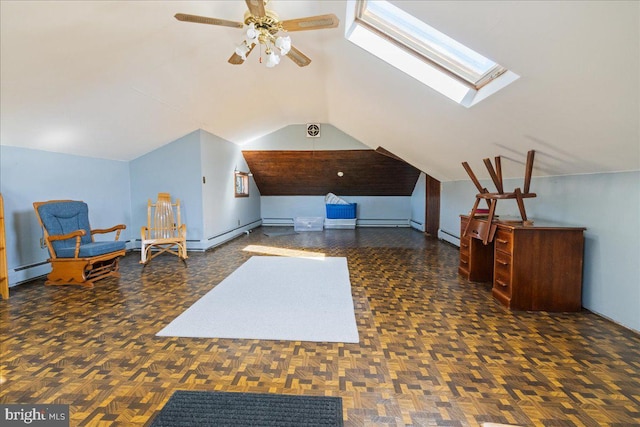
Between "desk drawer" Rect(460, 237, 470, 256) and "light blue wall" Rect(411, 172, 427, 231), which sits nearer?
"desk drawer" Rect(460, 237, 470, 256)

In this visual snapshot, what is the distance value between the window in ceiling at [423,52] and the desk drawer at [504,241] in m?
1.35

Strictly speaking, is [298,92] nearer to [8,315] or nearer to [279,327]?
[279,327]

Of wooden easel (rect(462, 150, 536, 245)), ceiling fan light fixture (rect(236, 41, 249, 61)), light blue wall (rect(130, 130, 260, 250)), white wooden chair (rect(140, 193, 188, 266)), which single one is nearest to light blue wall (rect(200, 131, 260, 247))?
light blue wall (rect(130, 130, 260, 250))

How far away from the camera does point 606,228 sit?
295 cm

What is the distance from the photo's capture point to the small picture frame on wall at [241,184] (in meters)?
8.16

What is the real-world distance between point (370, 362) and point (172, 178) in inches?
208

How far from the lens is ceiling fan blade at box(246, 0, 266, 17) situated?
7.49 ft

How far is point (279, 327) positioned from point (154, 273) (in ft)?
8.91

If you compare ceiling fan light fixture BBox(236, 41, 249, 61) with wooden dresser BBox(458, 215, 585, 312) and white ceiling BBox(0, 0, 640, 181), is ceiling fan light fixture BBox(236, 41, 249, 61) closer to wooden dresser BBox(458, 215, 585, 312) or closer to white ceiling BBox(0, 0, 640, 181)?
white ceiling BBox(0, 0, 640, 181)

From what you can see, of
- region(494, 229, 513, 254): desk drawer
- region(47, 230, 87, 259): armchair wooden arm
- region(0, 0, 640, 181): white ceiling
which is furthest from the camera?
region(47, 230, 87, 259): armchair wooden arm

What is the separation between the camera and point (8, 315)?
306 cm

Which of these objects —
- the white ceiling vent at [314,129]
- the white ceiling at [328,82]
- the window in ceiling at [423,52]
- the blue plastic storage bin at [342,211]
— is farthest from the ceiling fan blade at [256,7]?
the blue plastic storage bin at [342,211]

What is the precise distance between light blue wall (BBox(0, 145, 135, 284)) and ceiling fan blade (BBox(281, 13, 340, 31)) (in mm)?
3786

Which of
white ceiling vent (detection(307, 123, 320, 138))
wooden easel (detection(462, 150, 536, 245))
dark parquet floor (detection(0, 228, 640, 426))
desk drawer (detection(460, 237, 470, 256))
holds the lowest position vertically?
dark parquet floor (detection(0, 228, 640, 426))
